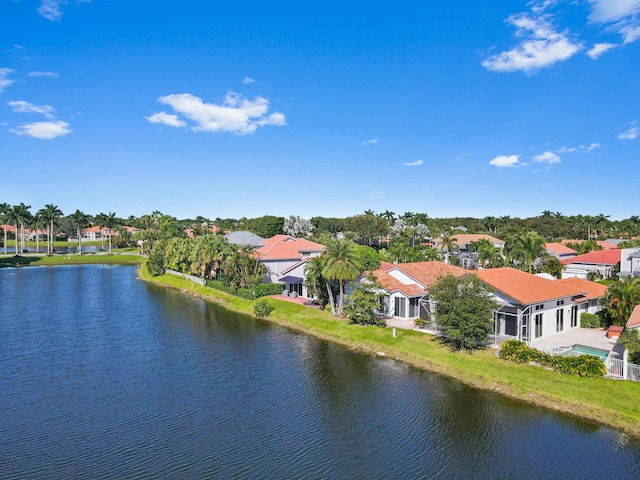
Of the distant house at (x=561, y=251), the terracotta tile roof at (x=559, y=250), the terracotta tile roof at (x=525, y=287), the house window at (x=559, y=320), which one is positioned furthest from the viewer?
the terracotta tile roof at (x=559, y=250)

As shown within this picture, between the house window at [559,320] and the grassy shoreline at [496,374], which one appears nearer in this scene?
the grassy shoreline at [496,374]

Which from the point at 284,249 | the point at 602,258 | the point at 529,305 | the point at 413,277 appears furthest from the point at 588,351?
the point at 602,258

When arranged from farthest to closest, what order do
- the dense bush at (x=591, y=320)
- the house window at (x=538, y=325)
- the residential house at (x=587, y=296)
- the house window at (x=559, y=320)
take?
the residential house at (x=587, y=296) → the dense bush at (x=591, y=320) → the house window at (x=559, y=320) → the house window at (x=538, y=325)

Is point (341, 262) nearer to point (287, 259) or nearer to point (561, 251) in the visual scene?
point (287, 259)

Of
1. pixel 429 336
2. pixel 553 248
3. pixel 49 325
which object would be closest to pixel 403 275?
pixel 429 336

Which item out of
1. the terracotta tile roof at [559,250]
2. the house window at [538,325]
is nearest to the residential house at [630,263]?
the terracotta tile roof at [559,250]

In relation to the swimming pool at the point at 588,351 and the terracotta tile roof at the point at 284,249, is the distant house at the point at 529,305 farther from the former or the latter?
the terracotta tile roof at the point at 284,249

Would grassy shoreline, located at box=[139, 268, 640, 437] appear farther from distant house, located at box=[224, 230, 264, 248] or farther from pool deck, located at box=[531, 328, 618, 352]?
distant house, located at box=[224, 230, 264, 248]

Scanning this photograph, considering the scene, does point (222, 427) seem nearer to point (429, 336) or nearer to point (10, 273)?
point (429, 336)
